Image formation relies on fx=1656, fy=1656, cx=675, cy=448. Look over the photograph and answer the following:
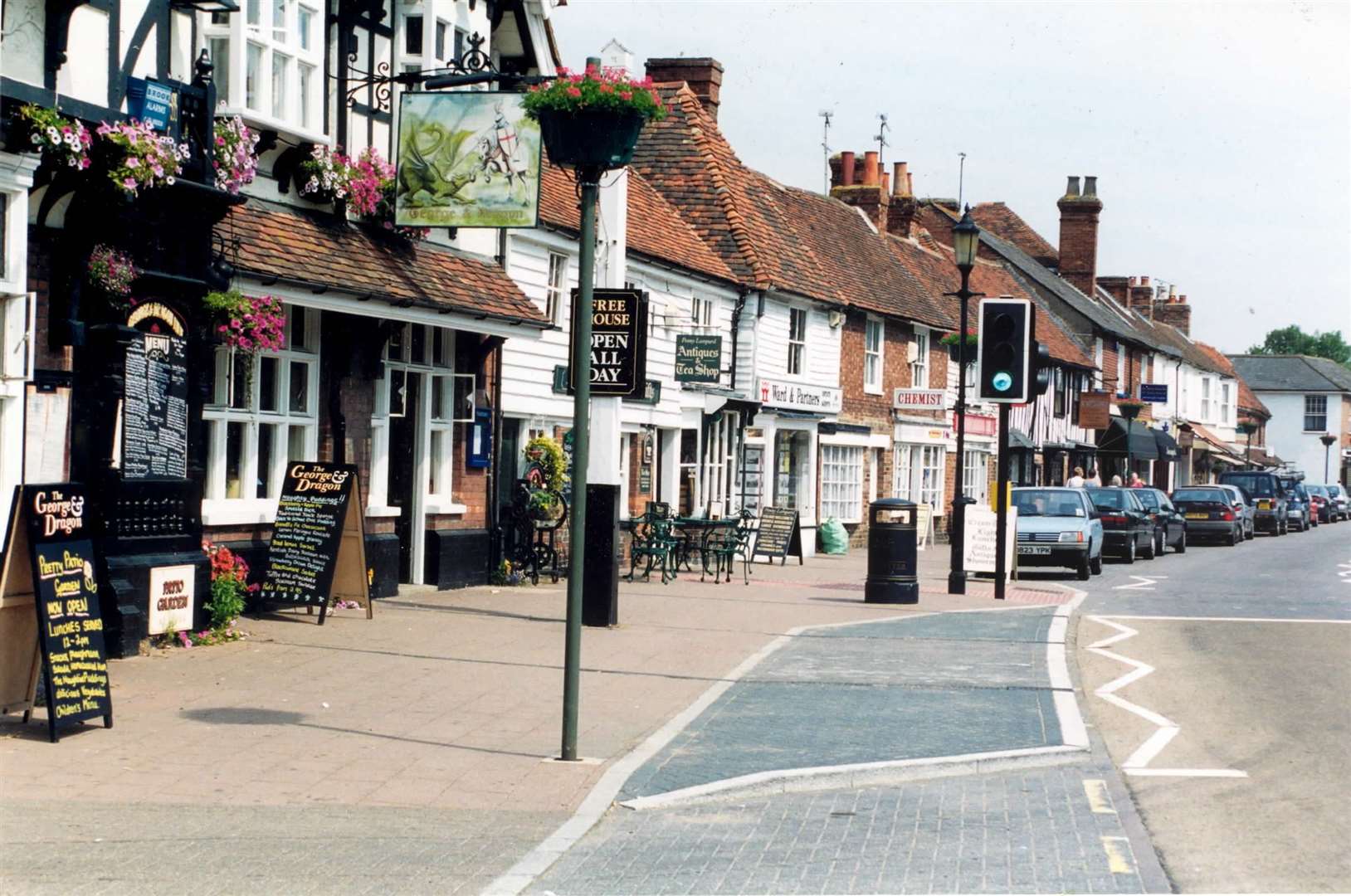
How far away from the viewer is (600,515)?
1650 centimetres

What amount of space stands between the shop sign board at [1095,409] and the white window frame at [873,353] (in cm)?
1590

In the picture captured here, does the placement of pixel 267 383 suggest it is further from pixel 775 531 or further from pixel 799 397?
pixel 799 397

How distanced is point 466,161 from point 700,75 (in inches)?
702

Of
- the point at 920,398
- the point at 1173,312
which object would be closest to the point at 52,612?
the point at 920,398

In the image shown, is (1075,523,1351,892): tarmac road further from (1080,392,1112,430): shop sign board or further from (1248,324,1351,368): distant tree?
(1248,324,1351,368): distant tree

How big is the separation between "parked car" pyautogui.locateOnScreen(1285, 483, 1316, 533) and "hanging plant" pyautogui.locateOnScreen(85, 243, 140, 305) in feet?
168

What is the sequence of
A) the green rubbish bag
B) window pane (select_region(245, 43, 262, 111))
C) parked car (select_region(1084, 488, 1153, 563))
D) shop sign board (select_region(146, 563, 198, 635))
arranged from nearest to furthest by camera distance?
shop sign board (select_region(146, 563, 198, 635)) < window pane (select_region(245, 43, 262, 111)) < parked car (select_region(1084, 488, 1153, 563)) < the green rubbish bag

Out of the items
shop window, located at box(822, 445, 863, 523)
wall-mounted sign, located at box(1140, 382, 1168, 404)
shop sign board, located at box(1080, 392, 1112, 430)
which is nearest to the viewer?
shop window, located at box(822, 445, 863, 523)

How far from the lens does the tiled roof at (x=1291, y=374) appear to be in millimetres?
106125

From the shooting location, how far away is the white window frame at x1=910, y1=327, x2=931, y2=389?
132 ft

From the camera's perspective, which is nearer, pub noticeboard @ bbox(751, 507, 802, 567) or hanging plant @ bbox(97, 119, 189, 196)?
hanging plant @ bbox(97, 119, 189, 196)

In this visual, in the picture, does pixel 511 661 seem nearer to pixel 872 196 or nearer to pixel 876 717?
pixel 876 717

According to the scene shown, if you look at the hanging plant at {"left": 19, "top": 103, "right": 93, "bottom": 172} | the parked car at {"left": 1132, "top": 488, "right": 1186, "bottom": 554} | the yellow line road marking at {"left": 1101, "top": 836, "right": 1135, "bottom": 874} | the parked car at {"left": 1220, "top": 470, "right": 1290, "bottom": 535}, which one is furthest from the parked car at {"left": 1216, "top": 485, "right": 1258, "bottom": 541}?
the yellow line road marking at {"left": 1101, "top": 836, "right": 1135, "bottom": 874}

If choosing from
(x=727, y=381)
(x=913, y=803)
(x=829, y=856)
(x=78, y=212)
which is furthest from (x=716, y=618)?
(x=727, y=381)
